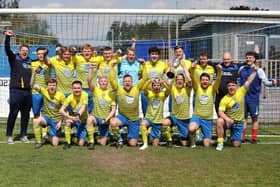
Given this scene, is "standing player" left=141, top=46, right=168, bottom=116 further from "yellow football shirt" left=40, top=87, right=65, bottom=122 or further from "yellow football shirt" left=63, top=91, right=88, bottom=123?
"yellow football shirt" left=40, top=87, right=65, bottom=122

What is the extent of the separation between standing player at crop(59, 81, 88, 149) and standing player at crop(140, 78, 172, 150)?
41.8 inches

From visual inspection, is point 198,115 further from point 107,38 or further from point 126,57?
point 107,38

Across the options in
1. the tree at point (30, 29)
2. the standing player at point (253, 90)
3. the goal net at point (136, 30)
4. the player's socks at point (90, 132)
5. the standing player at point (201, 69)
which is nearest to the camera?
the player's socks at point (90, 132)

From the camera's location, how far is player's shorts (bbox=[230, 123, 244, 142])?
7.78m

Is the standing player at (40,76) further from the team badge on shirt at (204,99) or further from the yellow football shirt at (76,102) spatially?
the team badge on shirt at (204,99)

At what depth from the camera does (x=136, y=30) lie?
10016mm

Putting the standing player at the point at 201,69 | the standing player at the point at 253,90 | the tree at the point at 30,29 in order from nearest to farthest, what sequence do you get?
the standing player at the point at 201,69 → the standing player at the point at 253,90 → the tree at the point at 30,29

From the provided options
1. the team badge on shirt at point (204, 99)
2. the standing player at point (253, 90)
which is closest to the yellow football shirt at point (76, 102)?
the team badge on shirt at point (204, 99)

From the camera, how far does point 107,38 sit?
10039 mm

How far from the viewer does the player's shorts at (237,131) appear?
25.5 feet

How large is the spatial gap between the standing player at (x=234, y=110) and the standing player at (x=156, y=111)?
96 centimetres

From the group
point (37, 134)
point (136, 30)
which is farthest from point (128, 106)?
point (136, 30)

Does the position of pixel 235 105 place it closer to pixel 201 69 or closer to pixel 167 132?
pixel 201 69

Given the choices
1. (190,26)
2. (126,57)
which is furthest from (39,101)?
(190,26)
